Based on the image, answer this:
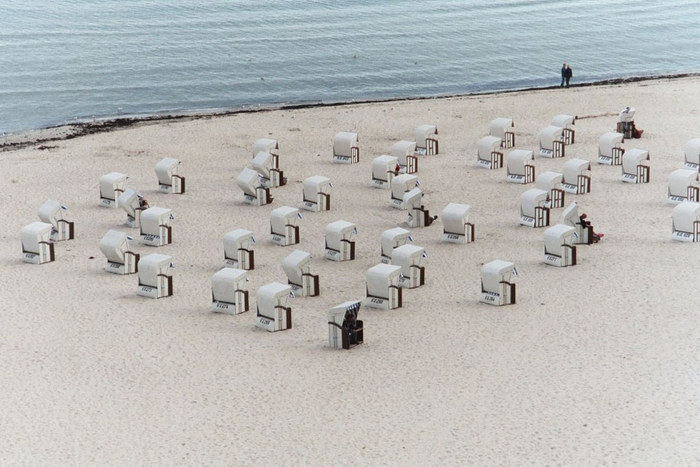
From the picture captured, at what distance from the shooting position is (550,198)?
28719mm

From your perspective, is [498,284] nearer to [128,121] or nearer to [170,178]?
[170,178]

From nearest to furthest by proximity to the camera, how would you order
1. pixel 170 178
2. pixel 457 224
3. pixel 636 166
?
pixel 457 224
pixel 636 166
pixel 170 178

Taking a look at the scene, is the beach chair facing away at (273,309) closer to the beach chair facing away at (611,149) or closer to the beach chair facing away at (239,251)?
the beach chair facing away at (239,251)

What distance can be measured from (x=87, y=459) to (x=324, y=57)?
43733 millimetres

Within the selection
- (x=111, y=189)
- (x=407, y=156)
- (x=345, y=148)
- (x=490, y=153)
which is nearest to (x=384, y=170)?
(x=407, y=156)

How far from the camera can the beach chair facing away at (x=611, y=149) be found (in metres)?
32.1

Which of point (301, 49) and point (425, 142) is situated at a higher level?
point (301, 49)

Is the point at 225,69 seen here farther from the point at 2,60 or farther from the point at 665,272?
the point at 665,272

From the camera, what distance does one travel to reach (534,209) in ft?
88.3

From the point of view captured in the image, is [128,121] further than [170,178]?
Yes

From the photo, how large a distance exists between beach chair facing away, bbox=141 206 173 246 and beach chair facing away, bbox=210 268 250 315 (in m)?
4.53

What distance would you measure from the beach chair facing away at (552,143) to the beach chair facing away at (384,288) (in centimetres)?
1252

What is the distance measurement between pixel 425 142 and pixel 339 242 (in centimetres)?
998

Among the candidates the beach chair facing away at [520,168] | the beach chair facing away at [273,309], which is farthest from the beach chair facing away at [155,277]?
the beach chair facing away at [520,168]
